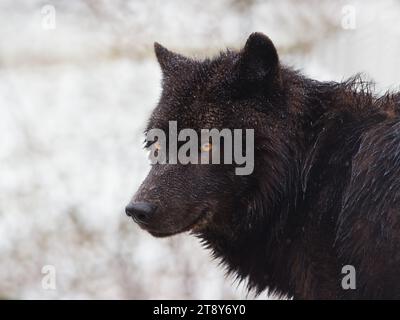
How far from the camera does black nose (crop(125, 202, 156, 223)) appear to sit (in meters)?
4.80

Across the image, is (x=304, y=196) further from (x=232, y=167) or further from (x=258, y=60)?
(x=258, y=60)

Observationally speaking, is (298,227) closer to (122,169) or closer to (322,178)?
(322,178)

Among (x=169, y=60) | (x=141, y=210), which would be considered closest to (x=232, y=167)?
(x=141, y=210)

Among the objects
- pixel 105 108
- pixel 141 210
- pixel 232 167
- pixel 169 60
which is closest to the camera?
pixel 141 210

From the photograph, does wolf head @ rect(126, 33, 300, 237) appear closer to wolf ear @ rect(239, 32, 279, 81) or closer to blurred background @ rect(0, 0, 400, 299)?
wolf ear @ rect(239, 32, 279, 81)

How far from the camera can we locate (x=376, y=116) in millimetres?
4852

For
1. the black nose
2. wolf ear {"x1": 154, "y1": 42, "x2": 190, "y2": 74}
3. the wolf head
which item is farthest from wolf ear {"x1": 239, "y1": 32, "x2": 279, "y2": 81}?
the black nose

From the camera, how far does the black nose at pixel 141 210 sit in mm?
4801

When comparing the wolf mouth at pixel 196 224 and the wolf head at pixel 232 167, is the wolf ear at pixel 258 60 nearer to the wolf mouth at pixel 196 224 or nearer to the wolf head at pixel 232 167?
the wolf head at pixel 232 167

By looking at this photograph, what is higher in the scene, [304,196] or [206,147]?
[206,147]

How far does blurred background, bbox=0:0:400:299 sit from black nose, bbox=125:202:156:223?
518 centimetres

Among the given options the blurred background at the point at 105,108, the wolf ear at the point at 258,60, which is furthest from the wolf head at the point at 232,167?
the blurred background at the point at 105,108

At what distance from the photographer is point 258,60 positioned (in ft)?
16.5

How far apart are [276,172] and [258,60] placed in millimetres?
725
